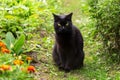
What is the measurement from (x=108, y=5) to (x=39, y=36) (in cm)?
207

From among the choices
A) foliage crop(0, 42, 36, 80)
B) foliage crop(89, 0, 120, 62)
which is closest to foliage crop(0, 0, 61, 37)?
foliage crop(89, 0, 120, 62)

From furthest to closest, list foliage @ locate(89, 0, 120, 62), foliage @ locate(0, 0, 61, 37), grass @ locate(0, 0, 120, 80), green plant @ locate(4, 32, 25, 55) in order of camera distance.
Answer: foliage @ locate(0, 0, 61, 37) → foliage @ locate(89, 0, 120, 62) → grass @ locate(0, 0, 120, 80) → green plant @ locate(4, 32, 25, 55)

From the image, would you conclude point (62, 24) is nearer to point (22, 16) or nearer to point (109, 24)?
point (109, 24)

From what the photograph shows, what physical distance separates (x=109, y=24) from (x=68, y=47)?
0.89 meters

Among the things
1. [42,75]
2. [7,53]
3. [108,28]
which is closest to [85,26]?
[108,28]

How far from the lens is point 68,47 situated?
6828 mm

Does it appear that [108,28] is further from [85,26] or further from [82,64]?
[85,26]

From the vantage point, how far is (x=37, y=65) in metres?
6.90

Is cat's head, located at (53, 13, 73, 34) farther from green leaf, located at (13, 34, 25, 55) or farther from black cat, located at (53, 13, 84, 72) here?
green leaf, located at (13, 34, 25, 55)

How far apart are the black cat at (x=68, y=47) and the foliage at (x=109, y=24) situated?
55 centimetres

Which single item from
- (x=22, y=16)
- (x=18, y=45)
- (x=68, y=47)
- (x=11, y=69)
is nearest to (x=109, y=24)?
(x=68, y=47)

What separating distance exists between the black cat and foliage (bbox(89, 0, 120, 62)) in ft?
1.82

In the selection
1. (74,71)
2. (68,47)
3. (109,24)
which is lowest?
(74,71)

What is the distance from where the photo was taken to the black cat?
6605mm
